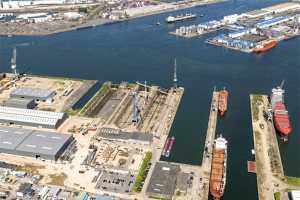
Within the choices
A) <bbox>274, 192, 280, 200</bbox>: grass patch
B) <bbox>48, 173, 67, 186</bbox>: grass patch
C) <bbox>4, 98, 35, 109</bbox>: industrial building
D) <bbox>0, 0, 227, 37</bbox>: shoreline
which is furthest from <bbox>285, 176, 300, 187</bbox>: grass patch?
<bbox>0, 0, 227, 37</bbox>: shoreline

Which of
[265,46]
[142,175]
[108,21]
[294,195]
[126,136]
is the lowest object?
[294,195]

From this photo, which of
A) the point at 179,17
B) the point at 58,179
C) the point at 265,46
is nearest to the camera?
the point at 58,179

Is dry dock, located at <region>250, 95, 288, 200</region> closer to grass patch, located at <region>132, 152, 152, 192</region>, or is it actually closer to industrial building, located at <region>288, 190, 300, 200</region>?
industrial building, located at <region>288, 190, 300, 200</region>

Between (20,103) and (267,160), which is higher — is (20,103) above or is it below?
above

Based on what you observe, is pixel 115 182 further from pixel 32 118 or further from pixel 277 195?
pixel 32 118

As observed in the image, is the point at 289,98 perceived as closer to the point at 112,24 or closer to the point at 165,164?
the point at 165,164

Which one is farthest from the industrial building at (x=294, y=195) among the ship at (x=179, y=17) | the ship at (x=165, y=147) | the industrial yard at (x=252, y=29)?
the ship at (x=179, y=17)

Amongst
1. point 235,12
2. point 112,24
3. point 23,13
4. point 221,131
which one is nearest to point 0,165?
point 221,131

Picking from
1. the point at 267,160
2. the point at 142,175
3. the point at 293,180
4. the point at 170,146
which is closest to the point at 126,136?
the point at 170,146
